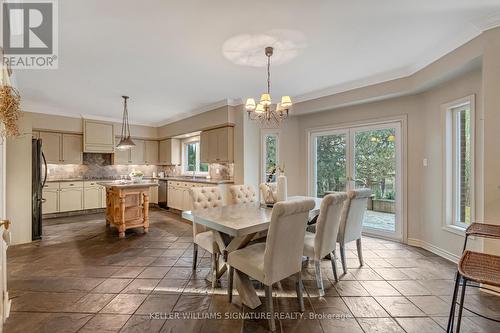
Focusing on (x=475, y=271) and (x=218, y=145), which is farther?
(x=218, y=145)

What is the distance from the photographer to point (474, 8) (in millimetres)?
2150

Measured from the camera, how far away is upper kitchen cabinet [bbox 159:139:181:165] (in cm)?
713

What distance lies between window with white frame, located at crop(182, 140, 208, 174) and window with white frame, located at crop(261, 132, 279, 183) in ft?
7.78

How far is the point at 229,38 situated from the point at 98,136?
5.43m

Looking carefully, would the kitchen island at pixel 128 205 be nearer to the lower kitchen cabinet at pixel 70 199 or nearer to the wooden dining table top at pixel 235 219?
the lower kitchen cabinet at pixel 70 199

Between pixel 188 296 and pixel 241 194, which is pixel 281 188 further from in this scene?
pixel 188 296

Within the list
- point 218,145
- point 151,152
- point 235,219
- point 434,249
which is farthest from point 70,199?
point 434,249

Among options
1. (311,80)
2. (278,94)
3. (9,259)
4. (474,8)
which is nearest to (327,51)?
(311,80)

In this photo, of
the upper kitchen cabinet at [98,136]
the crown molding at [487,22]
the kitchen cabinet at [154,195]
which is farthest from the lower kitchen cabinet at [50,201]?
the crown molding at [487,22]

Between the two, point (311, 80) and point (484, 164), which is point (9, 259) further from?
point (484, 164)

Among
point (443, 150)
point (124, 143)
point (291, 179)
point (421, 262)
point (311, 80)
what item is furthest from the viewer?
point (291, 179)

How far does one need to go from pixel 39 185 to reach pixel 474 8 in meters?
6.17

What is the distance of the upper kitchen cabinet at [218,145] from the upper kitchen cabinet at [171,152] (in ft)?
6.11

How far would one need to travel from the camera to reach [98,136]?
20.9 ft
